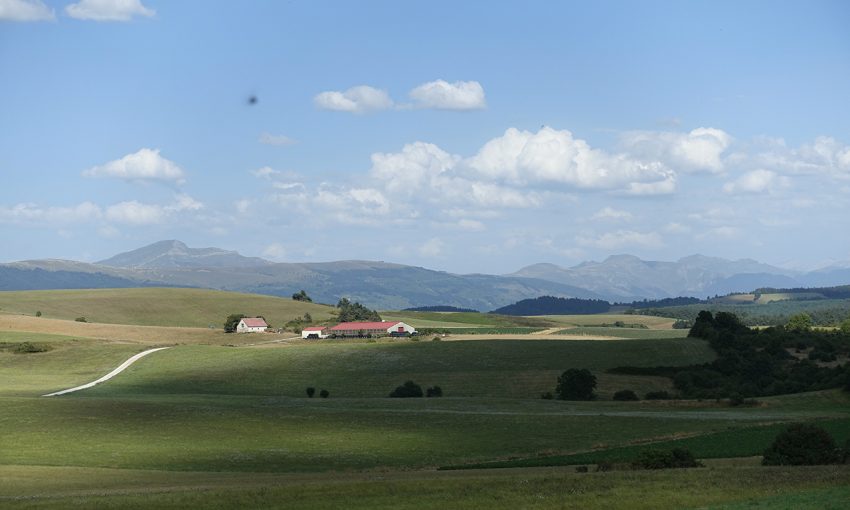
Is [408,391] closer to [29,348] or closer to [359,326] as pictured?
[29,348]

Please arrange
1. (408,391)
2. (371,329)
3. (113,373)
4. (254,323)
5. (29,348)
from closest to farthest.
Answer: (408,391)
(113,373)
(29,348)
(371,329)
(254,323)

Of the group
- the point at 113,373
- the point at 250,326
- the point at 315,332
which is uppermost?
the point at 250,326

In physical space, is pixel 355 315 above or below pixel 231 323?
above

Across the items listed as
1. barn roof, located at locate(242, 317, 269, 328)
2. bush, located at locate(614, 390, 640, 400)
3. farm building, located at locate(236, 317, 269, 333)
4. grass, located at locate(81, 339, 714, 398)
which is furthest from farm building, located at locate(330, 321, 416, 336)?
bush, located at locate(614, 390, 640, 400)

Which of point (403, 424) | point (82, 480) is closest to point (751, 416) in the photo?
point (403, 424)

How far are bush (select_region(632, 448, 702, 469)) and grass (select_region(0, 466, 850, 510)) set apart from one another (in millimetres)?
2526

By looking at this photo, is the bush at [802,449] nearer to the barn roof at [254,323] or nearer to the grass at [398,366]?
the grass at [398,366]

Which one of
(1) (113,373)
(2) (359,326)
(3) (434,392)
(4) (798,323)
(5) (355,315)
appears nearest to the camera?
(3) (434,392)

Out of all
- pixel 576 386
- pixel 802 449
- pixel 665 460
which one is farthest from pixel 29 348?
pixel 802 449

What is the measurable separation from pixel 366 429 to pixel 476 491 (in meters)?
28.4

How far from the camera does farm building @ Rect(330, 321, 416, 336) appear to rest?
6427 inches

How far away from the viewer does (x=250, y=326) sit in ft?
568

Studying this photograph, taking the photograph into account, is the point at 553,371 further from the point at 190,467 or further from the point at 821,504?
the point at 821,504

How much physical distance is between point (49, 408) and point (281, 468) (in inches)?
1224
